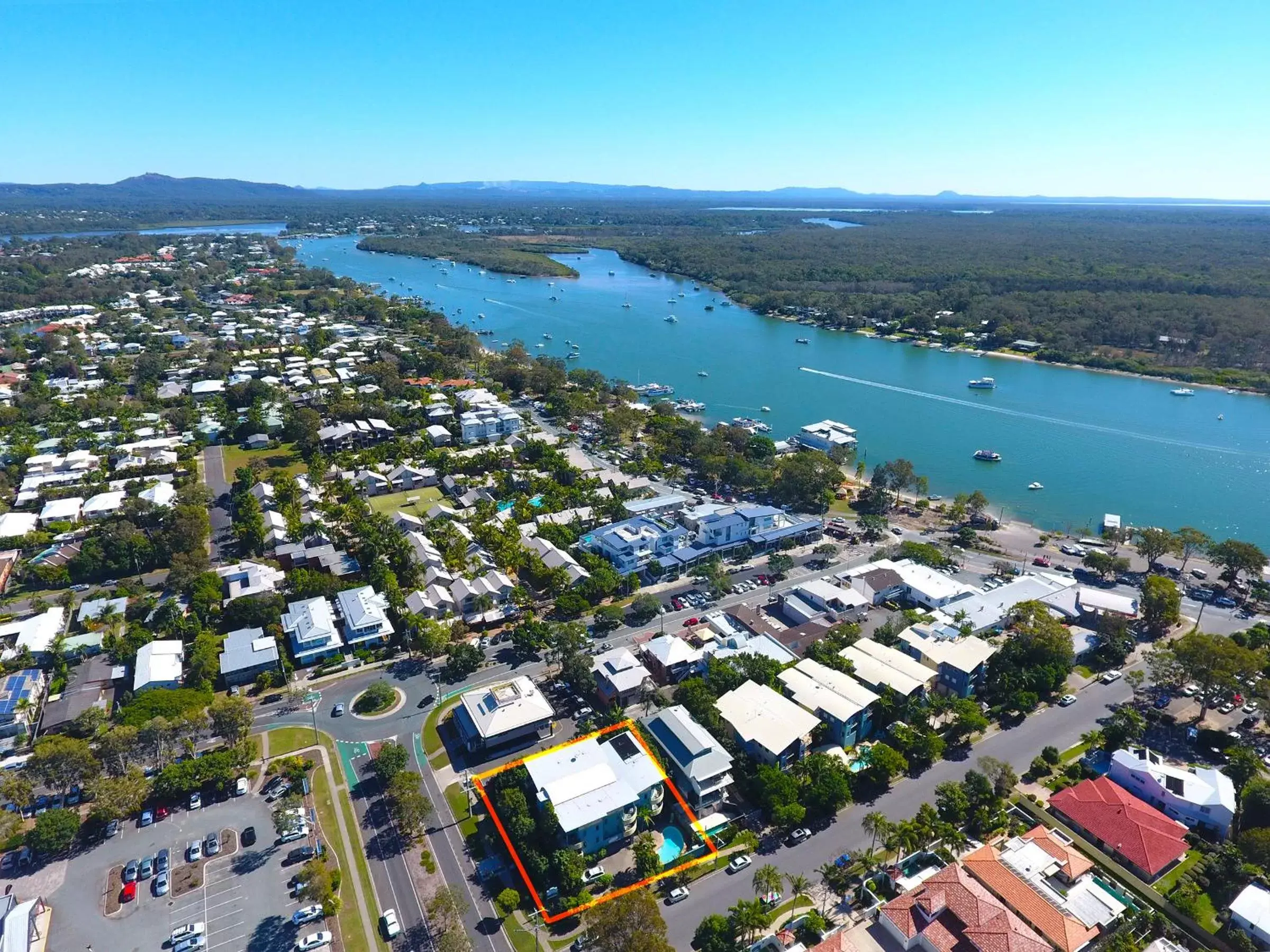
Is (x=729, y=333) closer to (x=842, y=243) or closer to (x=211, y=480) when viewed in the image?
(x=211, y=480)

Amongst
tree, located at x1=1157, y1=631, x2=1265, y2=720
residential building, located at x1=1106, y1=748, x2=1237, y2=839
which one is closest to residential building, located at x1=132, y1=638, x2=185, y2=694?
residential building, located at x1=1106, y1=748, x2=1237, y2=839

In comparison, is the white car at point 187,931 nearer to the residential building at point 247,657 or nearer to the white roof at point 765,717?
the residential building at point 247,657

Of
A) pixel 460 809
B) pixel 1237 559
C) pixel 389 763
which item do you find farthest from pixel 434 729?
pixel 1237 559

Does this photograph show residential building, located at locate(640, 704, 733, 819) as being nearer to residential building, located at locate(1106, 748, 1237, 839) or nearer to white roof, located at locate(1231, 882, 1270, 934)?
residential building, located at locate(1106, 748, 1237, 839)

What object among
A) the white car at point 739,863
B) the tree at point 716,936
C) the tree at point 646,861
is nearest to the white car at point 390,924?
the tree at point 646,861

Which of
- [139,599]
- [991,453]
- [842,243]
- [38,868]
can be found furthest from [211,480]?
[842,243]

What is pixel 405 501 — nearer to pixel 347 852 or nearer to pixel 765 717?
pixel 347 852

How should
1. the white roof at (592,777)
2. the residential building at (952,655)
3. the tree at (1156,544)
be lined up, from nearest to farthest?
1. the white roof at (592,777)
2. the residential building at (952,655)
3. the tree at (1156,544)
